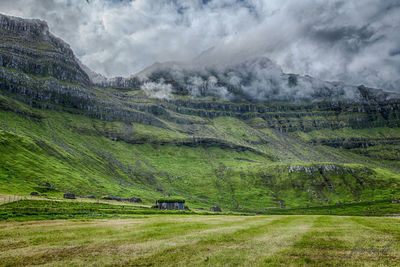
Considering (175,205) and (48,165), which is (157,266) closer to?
(175,205)

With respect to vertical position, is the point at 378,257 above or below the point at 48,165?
below

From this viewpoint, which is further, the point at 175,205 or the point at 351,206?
the point at 351,206

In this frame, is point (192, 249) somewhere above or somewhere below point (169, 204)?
above

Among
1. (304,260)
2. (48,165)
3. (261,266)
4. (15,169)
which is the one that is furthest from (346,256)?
(48,165)

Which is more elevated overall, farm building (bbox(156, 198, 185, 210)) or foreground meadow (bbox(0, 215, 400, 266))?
foreground meadow (bbox(0, 215, 400, 266))

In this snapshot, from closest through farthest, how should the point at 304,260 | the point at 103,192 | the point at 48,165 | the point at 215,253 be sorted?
the point at 304,260, the point at 215,253, the point at 103,192, the point at 48,165

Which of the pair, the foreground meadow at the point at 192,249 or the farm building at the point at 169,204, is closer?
the foreground meadow at the point at 192,249

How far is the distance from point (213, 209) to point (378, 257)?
13841cm

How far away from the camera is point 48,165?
176m

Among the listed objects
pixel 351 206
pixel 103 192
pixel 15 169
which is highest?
pixel 15 169

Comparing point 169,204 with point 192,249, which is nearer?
point 192,249

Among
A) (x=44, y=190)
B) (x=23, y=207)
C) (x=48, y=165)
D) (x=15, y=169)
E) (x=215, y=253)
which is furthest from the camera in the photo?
(x=48, y=165)

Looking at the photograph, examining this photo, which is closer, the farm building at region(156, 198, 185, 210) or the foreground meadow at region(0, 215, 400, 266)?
the foreground meadow at region(0, 215, 400, 266)

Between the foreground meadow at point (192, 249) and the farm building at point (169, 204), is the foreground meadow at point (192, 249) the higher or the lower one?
the higher one
